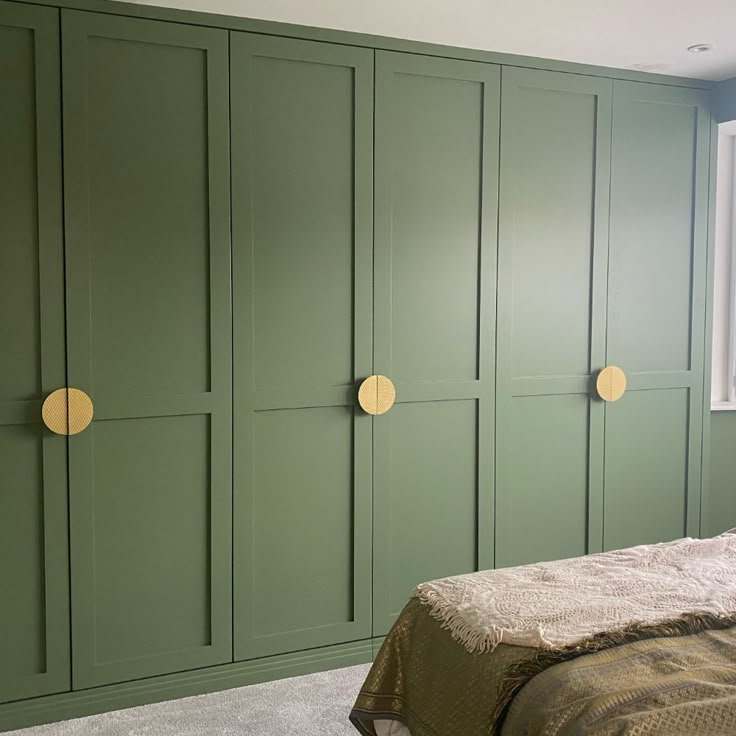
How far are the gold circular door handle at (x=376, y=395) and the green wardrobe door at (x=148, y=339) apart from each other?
499 mm

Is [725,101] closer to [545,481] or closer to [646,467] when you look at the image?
[646,467]

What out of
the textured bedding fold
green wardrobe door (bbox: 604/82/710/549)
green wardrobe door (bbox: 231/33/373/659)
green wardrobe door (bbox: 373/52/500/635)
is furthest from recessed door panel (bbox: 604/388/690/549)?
the textured bedding fold

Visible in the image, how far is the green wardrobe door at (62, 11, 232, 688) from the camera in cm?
271

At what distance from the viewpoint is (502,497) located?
3.39 m

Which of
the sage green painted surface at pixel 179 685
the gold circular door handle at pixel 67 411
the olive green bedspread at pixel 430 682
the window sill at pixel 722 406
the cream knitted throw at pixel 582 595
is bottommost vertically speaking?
the sage green painted surface at pixel 179 685

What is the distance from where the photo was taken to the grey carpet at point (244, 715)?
2.67 meters

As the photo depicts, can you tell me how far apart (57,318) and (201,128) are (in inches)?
31.1

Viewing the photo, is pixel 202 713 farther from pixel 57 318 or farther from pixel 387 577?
pixel 57 318

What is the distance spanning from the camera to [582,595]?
6.82ft

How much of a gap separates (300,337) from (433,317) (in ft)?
1.77

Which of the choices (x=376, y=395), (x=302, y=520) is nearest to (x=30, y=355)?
(x=302, y=520)

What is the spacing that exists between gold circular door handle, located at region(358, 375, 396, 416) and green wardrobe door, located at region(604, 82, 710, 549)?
102cm

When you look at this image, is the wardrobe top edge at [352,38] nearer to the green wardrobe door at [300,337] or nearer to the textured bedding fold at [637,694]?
the green wardrobe door at [300,337]

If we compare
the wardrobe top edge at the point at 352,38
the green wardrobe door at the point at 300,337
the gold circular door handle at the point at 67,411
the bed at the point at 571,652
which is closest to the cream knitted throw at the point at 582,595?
the bed at the point at 571,652
